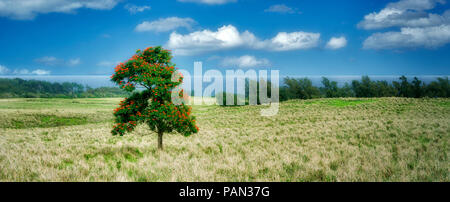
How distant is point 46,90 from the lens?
11056 cm

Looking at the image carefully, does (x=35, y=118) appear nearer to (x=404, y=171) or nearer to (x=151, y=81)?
(x=151, y=81)

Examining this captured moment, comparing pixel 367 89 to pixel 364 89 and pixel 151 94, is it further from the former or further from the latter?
pixel 151 94

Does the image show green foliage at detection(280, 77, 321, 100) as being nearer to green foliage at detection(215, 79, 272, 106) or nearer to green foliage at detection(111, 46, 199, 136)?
green foliage at detection(215, 79, 272, 106)

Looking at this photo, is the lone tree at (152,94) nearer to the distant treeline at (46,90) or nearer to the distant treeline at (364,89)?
the distant treeline at (364,89)

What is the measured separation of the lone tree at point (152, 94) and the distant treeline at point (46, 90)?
9813 centimetres

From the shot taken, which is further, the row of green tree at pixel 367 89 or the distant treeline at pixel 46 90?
the distant treeline at pixel 46 90

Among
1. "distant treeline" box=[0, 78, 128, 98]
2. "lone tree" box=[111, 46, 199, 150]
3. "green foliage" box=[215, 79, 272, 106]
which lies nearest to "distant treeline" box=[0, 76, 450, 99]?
"distant treeline" box=[0, 78, 128, 98]

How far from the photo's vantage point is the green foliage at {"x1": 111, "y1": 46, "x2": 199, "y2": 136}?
10.3 meters

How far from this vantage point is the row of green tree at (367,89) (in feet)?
297

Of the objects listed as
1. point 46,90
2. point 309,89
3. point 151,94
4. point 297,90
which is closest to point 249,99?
point 297,90

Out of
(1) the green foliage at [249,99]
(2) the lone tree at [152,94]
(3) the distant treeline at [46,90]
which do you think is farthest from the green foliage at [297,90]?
(2) the lone tree at [152,94]
